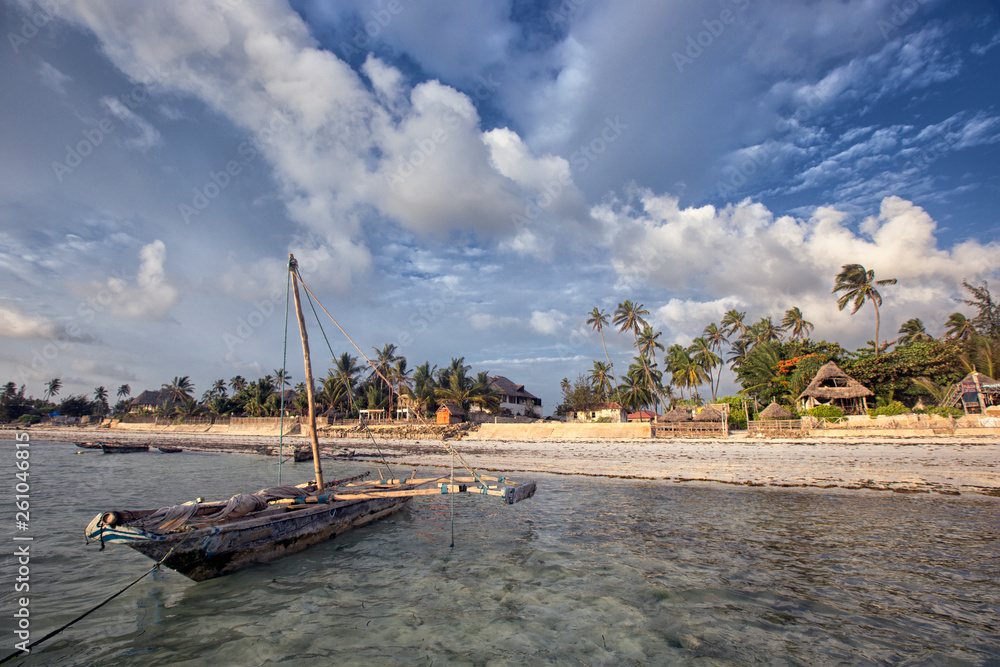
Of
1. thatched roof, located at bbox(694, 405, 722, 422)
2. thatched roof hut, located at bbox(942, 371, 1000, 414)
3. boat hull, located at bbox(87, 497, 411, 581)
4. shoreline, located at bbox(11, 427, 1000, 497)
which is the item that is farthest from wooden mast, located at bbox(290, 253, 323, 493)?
thatched roof hut, located at bbox(942, 371, 1000, 414)

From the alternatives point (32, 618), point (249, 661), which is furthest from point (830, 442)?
point (32, 618)

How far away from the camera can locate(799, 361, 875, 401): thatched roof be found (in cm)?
3494

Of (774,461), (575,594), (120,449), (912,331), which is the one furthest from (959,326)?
(120,449)

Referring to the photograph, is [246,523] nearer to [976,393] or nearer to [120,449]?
[120,449]

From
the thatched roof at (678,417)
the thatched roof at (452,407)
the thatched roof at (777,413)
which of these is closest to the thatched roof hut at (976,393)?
the thatched roof at (777,413)

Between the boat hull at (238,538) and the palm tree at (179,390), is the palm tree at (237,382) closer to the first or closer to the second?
the palm tree at (179,390)

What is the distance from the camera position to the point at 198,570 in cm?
689

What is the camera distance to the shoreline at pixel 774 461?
15.0 meters

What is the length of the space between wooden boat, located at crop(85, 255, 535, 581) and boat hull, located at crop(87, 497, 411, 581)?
11mm

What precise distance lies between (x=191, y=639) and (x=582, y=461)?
823 inches

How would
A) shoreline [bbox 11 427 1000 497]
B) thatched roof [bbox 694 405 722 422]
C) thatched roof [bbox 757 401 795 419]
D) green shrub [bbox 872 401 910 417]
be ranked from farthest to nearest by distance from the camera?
thatched roof [bbox 694 405 722 422] → thatched roof [bbox 757 401 795 419] → green shrub [bbox 872 401 910 417] → shoreline [bbox 11 427 1000 497]

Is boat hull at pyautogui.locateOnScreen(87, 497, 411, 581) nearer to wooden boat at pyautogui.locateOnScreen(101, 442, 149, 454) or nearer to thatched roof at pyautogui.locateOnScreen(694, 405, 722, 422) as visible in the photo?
thatched roof at pyautogui.locateOnScreen(694, 405, 722, 422)

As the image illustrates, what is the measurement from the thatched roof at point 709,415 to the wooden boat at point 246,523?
109 ft

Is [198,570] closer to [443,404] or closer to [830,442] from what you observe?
[830,442]
